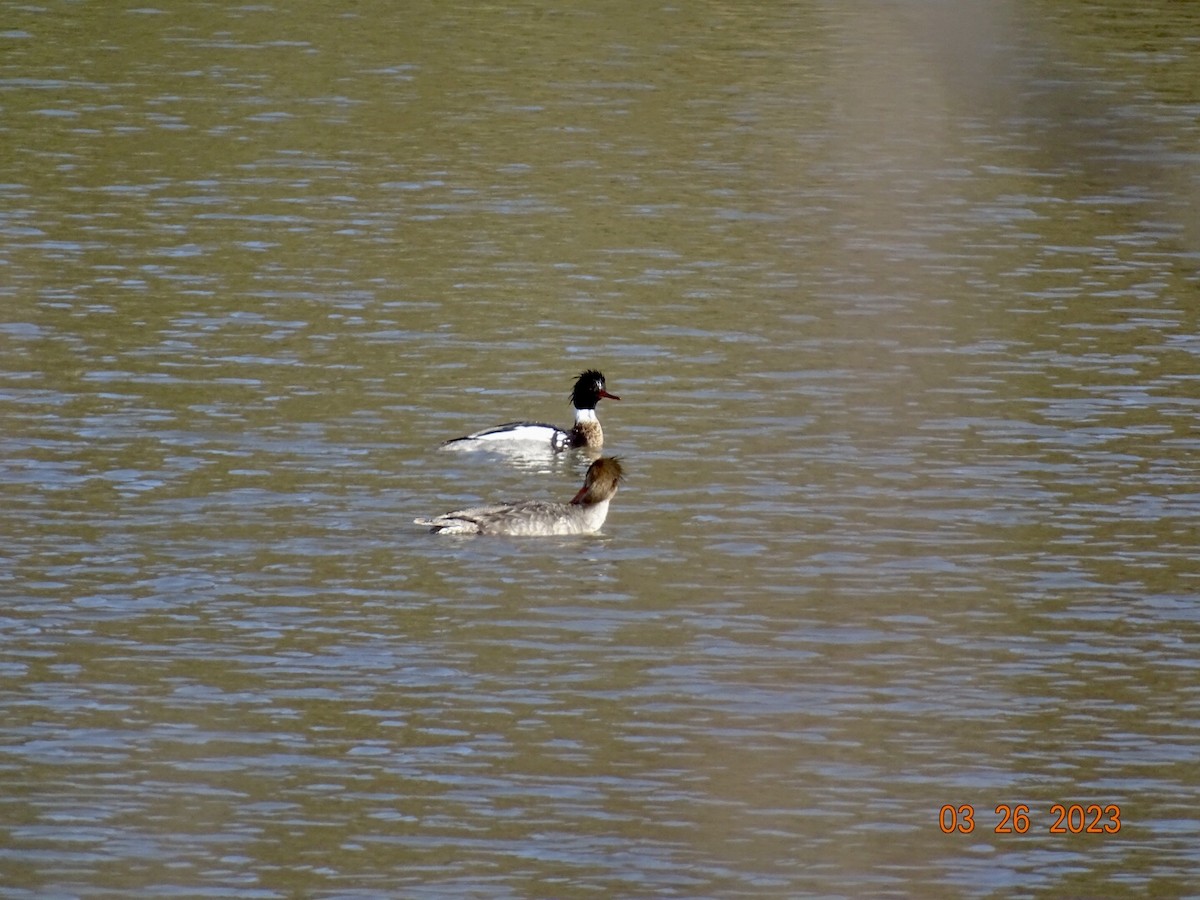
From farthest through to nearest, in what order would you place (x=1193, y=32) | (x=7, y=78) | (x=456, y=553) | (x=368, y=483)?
(x=1193, y=32) < (x=7, y=78) < (x=368, y=483) < (x=456, y=553)

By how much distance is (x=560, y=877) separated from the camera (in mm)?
7816

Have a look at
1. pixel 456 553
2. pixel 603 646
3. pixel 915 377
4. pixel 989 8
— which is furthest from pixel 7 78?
pixel 989 8

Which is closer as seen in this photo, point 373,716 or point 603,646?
point 373,716

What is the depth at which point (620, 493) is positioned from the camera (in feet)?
51.5

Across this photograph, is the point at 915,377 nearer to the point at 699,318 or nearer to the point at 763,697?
the point at 699,318

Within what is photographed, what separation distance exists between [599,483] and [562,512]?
343 mm

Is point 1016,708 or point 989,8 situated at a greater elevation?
point 989,8

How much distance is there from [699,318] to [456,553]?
8.14 meters
